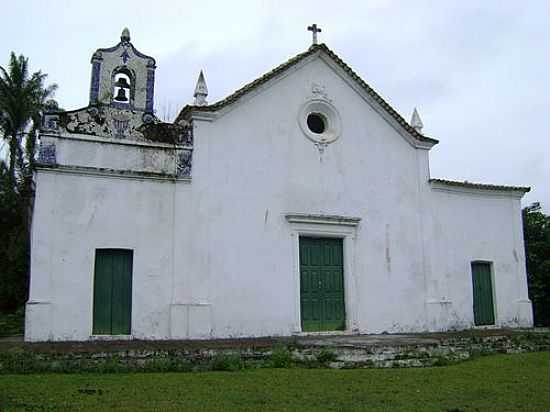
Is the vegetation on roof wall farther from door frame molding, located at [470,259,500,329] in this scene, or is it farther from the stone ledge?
the stone ledge

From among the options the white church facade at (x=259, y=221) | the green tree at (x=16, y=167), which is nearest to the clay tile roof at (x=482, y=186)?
the white church facade at (x=259, y=221)

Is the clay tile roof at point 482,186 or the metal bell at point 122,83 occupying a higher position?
the metal bell at point 122,83

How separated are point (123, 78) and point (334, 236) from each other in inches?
241

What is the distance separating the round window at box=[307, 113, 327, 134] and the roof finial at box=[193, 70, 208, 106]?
275 cm

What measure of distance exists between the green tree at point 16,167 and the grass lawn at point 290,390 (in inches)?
616

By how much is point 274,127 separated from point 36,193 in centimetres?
551

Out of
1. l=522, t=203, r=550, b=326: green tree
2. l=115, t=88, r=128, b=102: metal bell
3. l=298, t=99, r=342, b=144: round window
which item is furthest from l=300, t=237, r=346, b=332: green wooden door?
l=522, t=203, r=550, b=326: green tree

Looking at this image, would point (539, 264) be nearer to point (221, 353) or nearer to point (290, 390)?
point (221, 353)

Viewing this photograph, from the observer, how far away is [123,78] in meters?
13.2

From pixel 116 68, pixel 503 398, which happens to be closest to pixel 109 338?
pixel 116 68

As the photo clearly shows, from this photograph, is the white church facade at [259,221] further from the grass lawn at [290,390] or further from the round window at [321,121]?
the grass lawn at [290,390]

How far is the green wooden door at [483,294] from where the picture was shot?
1584 cm

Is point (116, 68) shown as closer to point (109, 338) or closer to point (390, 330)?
point (109, 338)

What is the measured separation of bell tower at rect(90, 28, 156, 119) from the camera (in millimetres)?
12781
